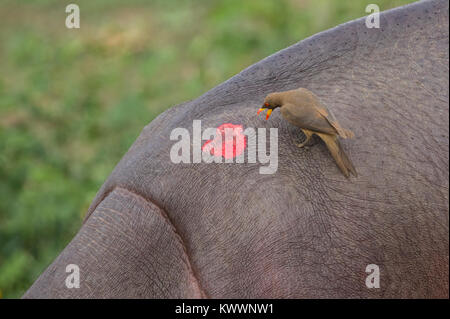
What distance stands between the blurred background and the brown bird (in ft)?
6.71

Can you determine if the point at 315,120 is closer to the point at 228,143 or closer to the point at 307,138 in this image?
the point at 307,138

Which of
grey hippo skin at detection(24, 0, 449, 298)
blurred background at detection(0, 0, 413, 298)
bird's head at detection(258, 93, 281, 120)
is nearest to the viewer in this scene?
grey hippo skin at detection(24, 0, 449, 298)

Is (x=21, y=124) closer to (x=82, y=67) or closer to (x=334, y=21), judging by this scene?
(x=82, y=67)

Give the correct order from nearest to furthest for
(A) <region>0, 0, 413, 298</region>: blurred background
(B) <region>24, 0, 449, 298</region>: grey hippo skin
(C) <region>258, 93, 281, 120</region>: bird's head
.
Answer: (B) <region>24, 0, 449, 298</region>: grey hippo skin
(C) <region>258, 93, 281, 120</region>: bird's head
(A) <region>0, 0, 413, 298</region>: blurred background

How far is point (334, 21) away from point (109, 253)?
149 inches

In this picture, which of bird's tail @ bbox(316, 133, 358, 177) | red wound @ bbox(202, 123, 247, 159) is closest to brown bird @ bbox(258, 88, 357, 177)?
bird's tail @ bbox(316, 133, 358, 177)

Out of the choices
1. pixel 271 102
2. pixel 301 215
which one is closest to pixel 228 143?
pixel 271 102

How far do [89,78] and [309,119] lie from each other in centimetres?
391

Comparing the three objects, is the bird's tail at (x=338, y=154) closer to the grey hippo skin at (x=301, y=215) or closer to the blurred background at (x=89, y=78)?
the grey hippo skin at (x=301, y=215)

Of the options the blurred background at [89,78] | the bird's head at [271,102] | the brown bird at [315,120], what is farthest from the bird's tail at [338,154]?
the blurred background at [89,78]

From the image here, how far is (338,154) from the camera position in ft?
4.82

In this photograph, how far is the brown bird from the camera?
1457mm

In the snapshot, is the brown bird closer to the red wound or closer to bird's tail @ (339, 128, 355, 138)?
bird's tail @ (339, 128, 355, 138)

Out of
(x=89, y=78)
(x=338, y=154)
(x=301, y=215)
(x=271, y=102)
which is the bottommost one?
(x=301, y=215)
